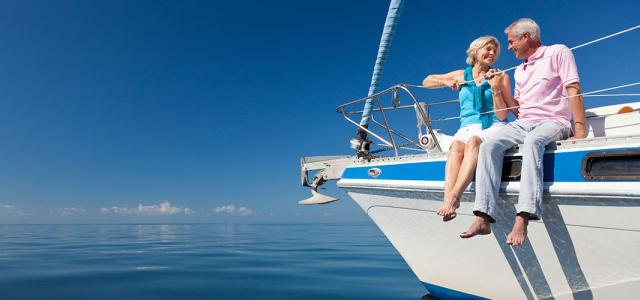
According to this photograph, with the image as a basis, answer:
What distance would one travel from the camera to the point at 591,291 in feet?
10.3

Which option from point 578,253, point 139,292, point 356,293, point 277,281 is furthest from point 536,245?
point 139,292

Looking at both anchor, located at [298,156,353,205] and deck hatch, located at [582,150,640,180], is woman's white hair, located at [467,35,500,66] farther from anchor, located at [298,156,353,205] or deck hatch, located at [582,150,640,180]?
anchor, located at [298,156,353,205]

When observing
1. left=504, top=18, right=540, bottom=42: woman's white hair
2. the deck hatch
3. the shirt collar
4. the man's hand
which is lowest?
the deck hatch

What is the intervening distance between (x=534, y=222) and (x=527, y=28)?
5.22 ft

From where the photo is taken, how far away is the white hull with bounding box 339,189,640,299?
9.25ft

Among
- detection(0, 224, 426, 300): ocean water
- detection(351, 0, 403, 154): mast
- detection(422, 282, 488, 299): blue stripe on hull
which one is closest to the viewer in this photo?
detection(422, 282, 488, 299): blue stripe on hull

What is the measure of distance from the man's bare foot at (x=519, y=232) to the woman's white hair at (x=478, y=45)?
1.60 m

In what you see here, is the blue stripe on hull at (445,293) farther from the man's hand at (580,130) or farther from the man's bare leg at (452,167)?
the man's hand at (580,130)

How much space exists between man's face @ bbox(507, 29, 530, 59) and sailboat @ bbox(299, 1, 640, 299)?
60 cm

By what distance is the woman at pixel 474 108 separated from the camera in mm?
3131

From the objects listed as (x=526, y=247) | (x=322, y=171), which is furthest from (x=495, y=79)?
(x=322, y=171)

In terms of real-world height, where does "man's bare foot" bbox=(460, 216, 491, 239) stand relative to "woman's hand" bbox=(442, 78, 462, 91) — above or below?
below

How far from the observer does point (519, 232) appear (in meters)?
2.65

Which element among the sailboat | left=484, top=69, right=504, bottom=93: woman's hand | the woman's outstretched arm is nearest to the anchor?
the sailboat
